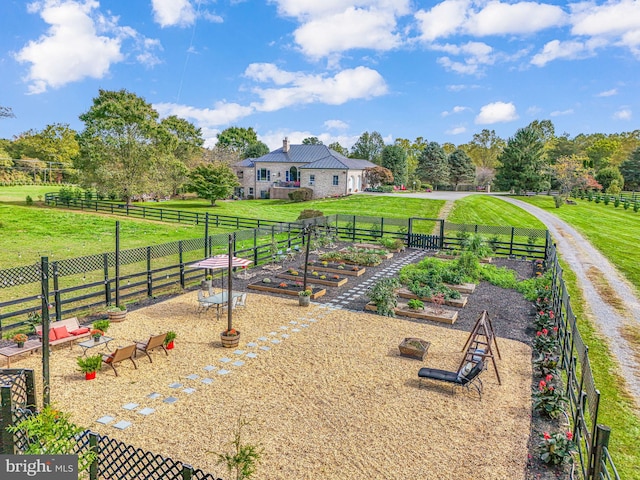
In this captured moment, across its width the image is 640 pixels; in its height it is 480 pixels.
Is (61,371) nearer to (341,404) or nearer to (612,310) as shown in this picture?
(341,404)

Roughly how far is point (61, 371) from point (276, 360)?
14.5 ft

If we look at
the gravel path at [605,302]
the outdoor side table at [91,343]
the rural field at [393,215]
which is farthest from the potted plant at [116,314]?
the gravel path at [605,302]

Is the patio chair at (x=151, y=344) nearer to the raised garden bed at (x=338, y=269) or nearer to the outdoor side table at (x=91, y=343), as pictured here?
the outdoor side table at (x=91, y=343)

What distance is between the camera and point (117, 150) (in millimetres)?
42969

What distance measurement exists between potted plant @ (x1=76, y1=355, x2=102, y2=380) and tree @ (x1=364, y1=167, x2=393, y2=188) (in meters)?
53.4

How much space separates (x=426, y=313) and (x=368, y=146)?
263 feet

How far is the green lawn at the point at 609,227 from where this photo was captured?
23.1 metres

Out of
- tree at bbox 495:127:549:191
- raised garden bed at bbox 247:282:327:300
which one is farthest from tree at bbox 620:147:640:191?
raised garden bed at bbox 247:282:327:300

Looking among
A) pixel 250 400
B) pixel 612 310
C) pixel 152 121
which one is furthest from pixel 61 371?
pixel 152 121

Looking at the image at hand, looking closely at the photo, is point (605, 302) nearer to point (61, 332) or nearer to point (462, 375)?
point (462, 375)

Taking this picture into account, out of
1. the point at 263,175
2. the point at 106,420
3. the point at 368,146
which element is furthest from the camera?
the point at 368,146
